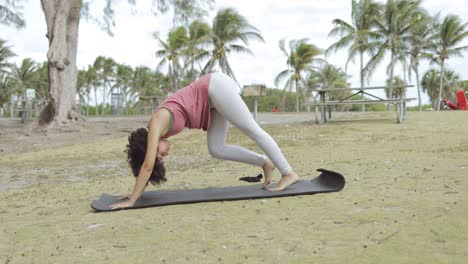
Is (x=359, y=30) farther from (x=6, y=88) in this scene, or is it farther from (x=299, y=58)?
(x=6, y=88)

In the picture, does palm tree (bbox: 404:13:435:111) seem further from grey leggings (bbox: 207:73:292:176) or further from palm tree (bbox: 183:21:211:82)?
grey leggings (bbox: 207:73:292:176)

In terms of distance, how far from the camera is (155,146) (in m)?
3.28

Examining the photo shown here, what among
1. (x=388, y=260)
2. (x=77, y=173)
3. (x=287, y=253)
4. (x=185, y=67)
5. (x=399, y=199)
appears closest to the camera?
(x=388, y=260)

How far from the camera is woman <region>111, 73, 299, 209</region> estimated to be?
3359mm

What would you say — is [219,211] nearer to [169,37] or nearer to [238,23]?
[238,23]

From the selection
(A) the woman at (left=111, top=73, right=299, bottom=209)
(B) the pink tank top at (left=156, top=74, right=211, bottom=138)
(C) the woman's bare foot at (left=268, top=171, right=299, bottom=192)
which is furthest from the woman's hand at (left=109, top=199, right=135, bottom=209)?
(C) the woman's bare foot at (left=268, top=171, right=299, bottom=192)

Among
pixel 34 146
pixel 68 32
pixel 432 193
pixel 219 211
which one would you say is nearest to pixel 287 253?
pixel 219 211

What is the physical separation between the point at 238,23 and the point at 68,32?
827 inches

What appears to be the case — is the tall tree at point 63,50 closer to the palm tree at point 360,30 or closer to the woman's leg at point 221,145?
the woman's leg at point 221,145

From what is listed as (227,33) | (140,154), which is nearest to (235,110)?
(140,154)

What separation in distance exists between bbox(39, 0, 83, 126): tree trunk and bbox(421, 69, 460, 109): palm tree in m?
46.9

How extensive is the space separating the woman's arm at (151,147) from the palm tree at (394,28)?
34504 millimetres

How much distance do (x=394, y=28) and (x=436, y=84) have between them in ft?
70.8

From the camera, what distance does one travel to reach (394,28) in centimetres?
3612
